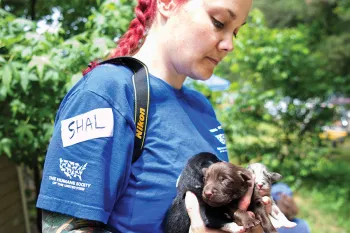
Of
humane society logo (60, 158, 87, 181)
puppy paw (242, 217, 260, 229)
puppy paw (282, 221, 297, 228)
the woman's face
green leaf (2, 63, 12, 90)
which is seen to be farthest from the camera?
green leaf (2, 63, 12, 90)

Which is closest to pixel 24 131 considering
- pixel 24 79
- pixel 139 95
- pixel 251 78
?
pixel 24 79

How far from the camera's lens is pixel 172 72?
1.63m

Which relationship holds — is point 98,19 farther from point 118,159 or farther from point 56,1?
point 118,159

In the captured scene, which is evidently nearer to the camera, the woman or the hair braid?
the woman

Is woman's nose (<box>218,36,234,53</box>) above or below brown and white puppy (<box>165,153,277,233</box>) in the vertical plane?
above

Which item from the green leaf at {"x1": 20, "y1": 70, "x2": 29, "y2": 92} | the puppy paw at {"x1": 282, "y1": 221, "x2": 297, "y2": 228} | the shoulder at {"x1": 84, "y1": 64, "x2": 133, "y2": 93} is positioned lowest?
the green leaf at {"x1": 20, "y1": 70, "x2": 29, "y2": 92}

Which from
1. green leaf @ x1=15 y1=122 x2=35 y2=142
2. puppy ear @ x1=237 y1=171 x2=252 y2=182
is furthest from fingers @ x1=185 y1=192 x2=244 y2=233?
green leaf @ x1=15 y1=122 x2=35 y2=142

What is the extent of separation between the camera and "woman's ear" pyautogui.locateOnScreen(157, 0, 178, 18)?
5.17ft

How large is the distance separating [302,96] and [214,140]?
25.5 ft

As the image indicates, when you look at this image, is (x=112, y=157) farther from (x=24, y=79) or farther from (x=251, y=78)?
(x=251, y=78)

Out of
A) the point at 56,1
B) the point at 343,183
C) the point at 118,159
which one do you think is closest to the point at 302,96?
the point at 343,183

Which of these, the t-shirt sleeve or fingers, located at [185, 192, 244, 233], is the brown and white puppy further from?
the t-shirt sleeve

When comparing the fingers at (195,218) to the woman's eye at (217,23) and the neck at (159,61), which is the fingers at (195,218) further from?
the woman's eye at (217,23)

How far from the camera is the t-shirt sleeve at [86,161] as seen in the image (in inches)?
47.8
